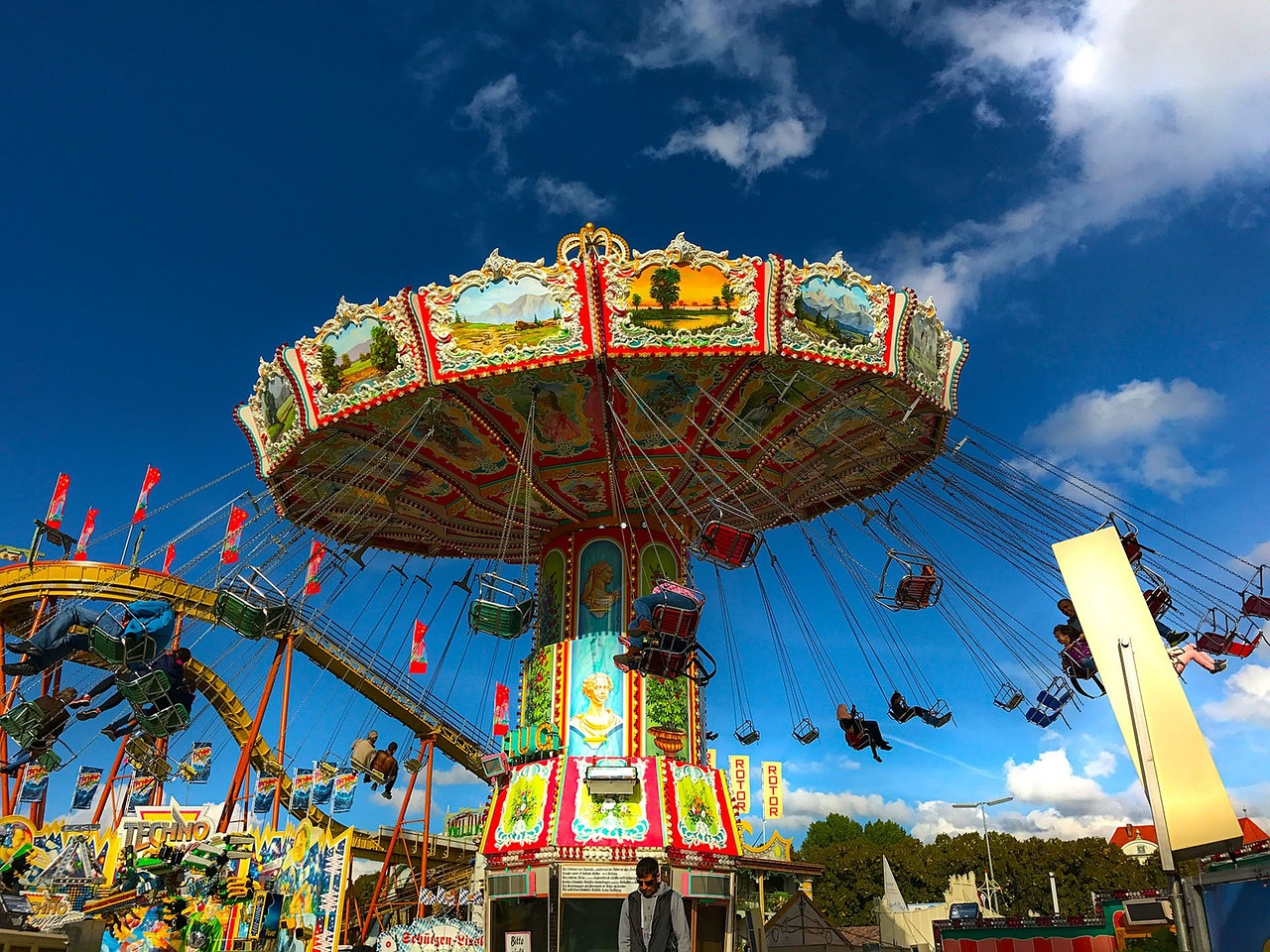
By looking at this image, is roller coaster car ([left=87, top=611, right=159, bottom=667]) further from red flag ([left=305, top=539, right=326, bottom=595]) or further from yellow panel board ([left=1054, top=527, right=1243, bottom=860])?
yellow panel board ([left=1054, top=527, right=1243, bottom=860])

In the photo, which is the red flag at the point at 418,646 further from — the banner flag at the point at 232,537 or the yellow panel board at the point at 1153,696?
the yellow panel board at the point at 1153,696

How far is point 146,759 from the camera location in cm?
2050

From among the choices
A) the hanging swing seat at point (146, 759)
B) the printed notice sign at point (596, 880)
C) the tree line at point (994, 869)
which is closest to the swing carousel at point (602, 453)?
the printed notice sign at point (596, 880)

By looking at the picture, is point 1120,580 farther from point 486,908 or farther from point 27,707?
point 27,707

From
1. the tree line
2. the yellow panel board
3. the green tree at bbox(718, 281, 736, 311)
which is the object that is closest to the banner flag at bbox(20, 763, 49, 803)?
the green tree at bbox(718, 281, 736, 311)

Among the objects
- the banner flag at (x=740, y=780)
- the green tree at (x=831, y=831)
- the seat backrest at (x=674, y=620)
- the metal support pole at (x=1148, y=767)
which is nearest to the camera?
the metal support pole at (x=1148, y=767)

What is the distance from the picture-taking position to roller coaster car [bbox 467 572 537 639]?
43.2 feet

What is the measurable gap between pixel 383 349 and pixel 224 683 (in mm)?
14297

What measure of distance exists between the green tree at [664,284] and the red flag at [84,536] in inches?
569

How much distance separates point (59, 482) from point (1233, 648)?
22342mm

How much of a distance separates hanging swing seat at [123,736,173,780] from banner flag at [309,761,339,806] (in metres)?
4.34

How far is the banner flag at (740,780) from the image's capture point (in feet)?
105

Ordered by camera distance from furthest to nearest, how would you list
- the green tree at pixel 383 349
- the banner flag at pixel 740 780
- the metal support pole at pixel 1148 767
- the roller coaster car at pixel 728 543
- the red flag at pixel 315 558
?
the banner flag at pixel 740 780 < the red flag at pixel 315 558 < the green tree at pixel 383 349 < the roller coaster car at pixel 728 543 < the metal support pole at pixel 1148 767

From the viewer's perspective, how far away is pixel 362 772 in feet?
57.4
